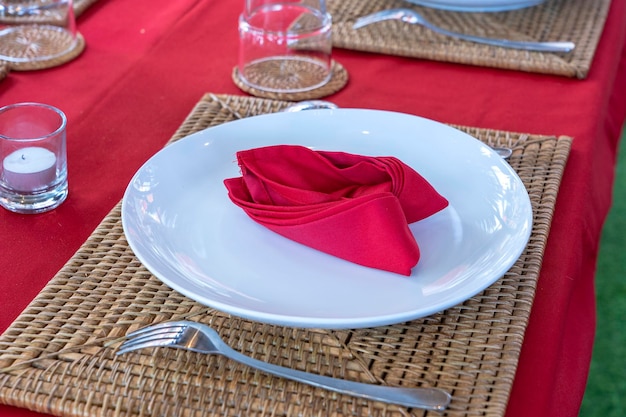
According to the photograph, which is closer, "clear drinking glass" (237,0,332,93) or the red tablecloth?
the red tablecloth

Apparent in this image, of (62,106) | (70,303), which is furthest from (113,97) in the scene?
(70,303)

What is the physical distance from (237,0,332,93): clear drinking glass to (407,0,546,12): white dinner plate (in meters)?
0.18

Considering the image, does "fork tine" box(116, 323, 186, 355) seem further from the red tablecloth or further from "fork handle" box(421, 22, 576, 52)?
"fork handle" box(421, 22, 576, 52)

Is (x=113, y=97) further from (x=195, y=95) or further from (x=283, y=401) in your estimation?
(x=283, y=401)

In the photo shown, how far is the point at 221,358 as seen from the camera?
60cm

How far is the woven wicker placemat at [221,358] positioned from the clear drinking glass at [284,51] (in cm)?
40

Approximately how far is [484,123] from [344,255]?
381mm

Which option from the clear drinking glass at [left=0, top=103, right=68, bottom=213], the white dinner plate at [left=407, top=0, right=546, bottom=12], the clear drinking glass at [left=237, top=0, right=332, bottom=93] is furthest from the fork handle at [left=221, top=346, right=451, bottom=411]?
the white dinner plate at [left=407, top=0, right=546, bottom=12]

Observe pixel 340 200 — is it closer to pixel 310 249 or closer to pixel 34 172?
pixel 310 249

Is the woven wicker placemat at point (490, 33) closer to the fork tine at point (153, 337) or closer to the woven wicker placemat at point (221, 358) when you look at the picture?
the woven wicker placemat at point (221, 358)

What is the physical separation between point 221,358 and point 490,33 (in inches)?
27.5

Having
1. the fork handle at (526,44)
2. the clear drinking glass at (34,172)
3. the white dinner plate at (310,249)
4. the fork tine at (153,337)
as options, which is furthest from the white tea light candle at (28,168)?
the fork handle at (526,44)

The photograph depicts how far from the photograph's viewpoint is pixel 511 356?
60cm

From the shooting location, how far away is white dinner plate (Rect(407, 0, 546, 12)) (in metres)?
1.15
